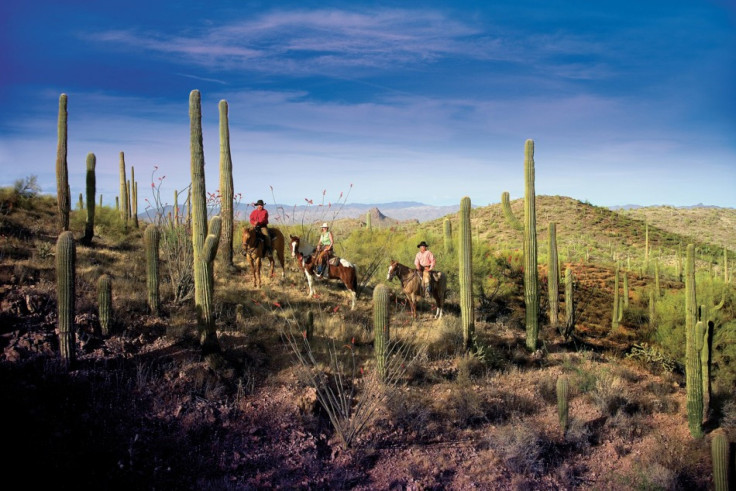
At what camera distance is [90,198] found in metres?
18.8

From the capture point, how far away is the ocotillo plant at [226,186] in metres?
16.7

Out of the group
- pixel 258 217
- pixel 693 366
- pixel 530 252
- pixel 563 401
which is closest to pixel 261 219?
pixel 258 217

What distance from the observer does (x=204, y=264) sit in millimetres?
9742

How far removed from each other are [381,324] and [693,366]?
652cm

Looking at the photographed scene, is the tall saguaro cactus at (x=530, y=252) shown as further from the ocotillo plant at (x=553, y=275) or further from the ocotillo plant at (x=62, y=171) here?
the ocotillo plant at (x=62, y=171)

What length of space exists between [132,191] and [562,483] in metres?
24.4

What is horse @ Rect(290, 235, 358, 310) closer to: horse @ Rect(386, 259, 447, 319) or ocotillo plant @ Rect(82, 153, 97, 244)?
horse @ Rect(386, 259, 447, 319)

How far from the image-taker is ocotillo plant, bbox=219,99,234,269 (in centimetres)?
1672

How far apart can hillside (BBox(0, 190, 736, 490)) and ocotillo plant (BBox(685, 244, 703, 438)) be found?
14.4 inches

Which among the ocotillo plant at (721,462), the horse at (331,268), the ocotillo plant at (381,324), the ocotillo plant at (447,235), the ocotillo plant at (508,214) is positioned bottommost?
the ocotillo plant at (721,462)

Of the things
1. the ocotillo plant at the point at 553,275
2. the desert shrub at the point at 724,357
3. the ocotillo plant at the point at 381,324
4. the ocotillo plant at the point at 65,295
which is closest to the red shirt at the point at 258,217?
the ocotillo plant at the point at 381,324

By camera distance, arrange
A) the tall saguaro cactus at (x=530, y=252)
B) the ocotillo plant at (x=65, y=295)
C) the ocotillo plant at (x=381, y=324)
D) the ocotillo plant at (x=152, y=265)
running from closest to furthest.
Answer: the ocotillo plant at (x=65, y=295), the ocotillo plant at (x=381, y=324), the ocotillo plant at (x=152, y=265), the tall saguaro cactus at (x=530, y=252)

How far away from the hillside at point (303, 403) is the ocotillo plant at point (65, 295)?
0.28 meters

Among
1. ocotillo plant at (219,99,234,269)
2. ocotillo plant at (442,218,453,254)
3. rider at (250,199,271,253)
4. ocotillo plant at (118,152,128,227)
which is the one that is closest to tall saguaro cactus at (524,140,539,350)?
ocotillo plant at (442,218,453,254)
